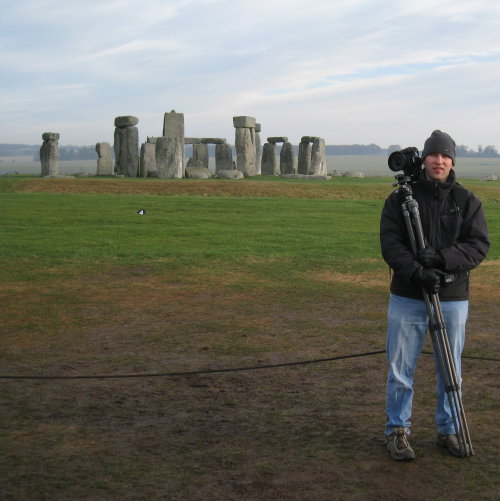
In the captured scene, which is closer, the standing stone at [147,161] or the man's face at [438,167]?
the man's face at [438,167]

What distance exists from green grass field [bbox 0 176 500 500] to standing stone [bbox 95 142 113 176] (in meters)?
22.8

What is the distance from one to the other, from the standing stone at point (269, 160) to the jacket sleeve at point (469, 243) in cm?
3984

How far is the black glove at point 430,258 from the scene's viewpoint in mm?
5195

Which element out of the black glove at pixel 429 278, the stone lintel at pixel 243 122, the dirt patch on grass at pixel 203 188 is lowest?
the dirt patch on grass at pixel 203 188

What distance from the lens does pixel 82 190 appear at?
2998 cm

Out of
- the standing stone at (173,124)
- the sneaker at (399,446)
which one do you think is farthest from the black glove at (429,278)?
the standing stone at (173,124)

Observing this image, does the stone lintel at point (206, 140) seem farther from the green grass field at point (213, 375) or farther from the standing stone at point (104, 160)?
the green grass field at point (213, 375)

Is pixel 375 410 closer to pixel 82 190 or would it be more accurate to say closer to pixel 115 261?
pixel 115 261

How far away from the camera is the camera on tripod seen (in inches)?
215

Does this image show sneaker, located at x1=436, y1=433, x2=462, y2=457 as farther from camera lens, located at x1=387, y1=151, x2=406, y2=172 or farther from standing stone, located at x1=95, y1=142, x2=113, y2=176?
standing stone, located at x1=95, y1=142, x2=113, y2=176

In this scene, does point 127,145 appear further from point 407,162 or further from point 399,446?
point 399,446

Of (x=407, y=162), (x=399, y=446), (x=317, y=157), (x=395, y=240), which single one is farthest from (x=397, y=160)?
(x=317, y=157)

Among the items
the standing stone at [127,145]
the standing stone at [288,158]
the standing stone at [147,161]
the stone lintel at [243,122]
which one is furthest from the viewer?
the standing stone at [288,158]

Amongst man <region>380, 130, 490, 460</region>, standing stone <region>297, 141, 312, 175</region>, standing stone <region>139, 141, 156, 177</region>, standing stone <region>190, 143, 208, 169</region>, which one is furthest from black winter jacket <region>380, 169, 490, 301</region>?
standing stone <region>297, 141, 312, 175</region>
